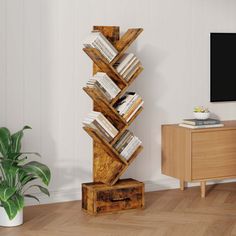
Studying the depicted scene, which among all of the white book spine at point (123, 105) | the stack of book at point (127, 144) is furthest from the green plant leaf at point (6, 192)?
the white book spine at point (123, 105)

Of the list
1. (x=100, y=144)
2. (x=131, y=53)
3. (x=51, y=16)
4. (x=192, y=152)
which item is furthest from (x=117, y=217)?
(x=51, y=16)

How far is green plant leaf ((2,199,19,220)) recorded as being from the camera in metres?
4.48

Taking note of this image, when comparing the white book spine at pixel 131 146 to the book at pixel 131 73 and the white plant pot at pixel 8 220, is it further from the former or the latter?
the white plant pot at pixel 8 220

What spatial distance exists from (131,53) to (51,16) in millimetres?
742

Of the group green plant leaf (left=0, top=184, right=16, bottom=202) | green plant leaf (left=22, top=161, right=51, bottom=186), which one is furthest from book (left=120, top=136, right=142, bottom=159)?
green plant leaf (left=0, top=184, right=16, bottom=202)

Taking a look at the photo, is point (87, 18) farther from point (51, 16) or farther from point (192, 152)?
point (192, 152)

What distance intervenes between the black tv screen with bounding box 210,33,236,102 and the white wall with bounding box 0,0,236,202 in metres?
0.08

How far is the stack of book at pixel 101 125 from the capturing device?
16.7ft

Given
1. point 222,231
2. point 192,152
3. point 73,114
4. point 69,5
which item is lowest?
point 222,231

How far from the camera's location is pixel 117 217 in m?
5.00

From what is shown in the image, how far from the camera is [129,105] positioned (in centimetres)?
525

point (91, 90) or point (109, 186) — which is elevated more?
point (91, 90)

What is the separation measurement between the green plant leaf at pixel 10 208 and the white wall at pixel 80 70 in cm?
82

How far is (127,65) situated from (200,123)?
922 millimetres
